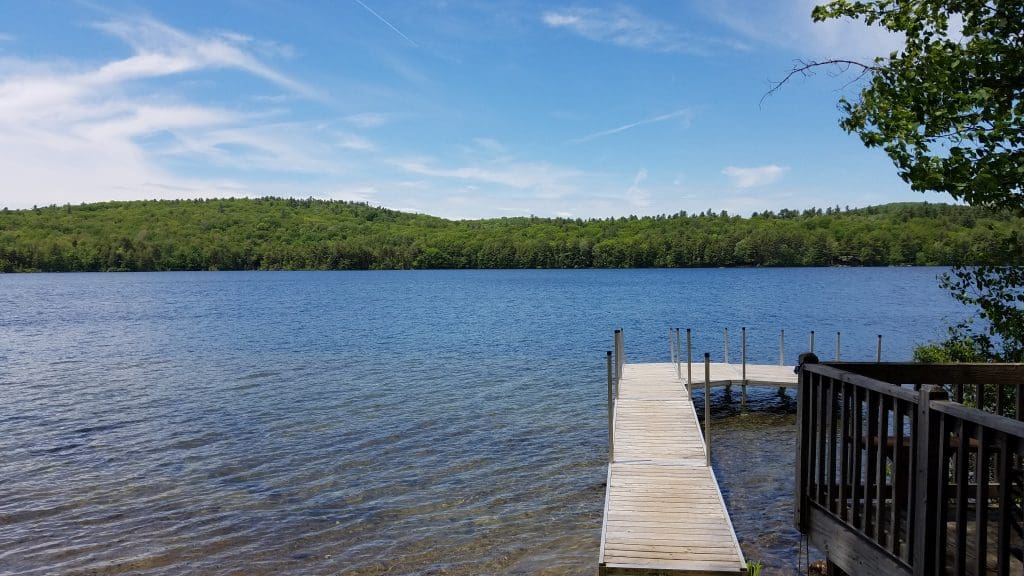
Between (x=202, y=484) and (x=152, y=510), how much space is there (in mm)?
→ 1214

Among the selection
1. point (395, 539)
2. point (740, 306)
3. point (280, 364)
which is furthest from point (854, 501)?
point (740, 306)

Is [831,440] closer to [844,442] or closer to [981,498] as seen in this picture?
[844,442]

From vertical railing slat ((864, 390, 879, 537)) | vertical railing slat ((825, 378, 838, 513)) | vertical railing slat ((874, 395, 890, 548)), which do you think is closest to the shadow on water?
vertical railing slat ((825, 378, 838, 513))

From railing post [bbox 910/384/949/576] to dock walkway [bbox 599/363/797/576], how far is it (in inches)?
124

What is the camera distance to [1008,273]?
7355 mm

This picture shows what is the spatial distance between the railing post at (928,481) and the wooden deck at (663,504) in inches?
124

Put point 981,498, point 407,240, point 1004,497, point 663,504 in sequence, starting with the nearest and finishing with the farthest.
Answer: point 1004,497, point 981,498, point 663,504, point 407,240

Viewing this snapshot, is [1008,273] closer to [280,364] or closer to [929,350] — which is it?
[929,350]

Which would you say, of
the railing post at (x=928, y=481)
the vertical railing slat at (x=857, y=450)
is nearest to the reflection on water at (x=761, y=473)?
the vertical railing slat at (x=857, y=450)

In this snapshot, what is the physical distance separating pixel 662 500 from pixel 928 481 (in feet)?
16.5

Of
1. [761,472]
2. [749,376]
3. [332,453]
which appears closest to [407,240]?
[749,376]

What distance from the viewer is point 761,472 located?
1214 centimetres

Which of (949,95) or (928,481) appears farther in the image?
(949,95)

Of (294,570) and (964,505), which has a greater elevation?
(964,505)
